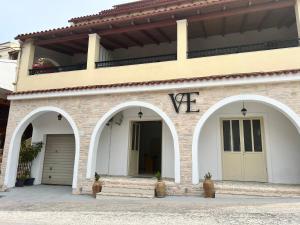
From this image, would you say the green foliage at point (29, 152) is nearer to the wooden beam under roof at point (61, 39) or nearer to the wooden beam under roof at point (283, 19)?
the wooden beam under roof at point (61, 39)

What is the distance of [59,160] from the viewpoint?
11.9 metres

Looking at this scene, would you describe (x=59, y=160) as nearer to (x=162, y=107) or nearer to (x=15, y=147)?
(x=15, y=147)

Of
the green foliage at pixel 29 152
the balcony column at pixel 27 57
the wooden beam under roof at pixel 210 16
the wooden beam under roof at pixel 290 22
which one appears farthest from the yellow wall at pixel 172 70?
the green foliage at pixel 29 152

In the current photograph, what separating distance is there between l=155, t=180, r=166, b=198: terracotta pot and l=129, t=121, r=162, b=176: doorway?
8.99ft

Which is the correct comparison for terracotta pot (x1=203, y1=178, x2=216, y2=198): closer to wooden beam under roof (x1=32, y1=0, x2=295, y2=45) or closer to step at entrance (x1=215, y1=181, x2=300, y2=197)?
step at entrance (x1=215, y1=181, x2=300, y2=197)

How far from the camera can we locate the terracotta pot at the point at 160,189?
8.01m

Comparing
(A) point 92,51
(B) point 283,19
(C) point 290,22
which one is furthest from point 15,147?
(C) point 290,22

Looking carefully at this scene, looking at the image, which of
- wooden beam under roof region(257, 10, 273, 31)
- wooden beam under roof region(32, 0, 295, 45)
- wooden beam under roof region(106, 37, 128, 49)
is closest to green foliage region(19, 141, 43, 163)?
wooden beam under roof region(32, 0, 295, 45)

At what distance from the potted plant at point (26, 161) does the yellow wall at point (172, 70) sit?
8.91 ft

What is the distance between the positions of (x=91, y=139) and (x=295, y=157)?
736 centimetres

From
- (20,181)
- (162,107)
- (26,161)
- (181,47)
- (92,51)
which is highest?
(92,51)

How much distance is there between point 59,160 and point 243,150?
8308 mm

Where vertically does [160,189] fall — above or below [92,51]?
below

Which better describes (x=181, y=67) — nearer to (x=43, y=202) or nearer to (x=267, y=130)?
(x=267, y=130)
